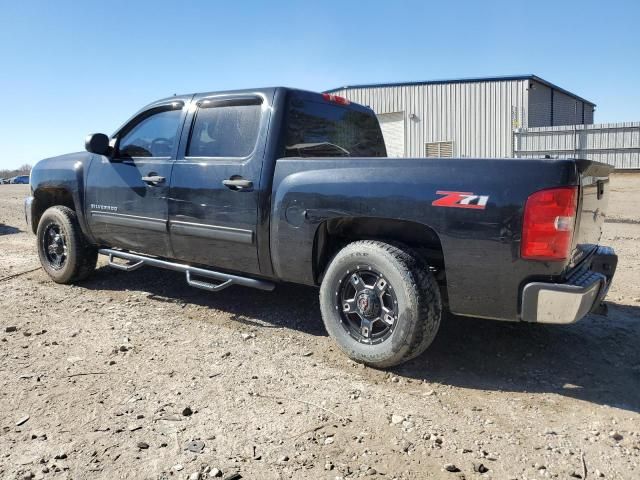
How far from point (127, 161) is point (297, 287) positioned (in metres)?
2.03

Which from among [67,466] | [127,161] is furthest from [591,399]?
[127,161]

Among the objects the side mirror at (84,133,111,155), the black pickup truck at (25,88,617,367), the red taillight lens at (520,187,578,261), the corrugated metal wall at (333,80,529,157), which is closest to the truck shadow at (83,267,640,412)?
the black pickup truck at (25,88,617,367)

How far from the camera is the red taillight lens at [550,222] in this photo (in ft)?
9.27

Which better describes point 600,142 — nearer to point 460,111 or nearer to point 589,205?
point 460,111

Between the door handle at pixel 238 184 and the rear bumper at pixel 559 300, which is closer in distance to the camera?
the rear bumper at pixel 559 300

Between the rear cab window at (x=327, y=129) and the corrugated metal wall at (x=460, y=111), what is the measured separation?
18.0 m

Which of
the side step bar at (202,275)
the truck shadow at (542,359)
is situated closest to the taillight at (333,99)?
the side step bar at (202,275)

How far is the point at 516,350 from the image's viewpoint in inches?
150

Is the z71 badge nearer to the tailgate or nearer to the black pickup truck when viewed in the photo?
the black pickup truck

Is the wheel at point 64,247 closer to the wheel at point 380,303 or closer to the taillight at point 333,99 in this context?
the taillight at point 333,99

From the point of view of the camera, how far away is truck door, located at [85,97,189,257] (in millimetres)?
4637

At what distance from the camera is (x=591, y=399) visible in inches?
122

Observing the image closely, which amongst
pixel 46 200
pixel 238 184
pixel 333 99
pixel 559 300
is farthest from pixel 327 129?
pixel 46 200

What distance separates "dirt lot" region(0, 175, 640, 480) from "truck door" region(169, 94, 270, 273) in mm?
656
